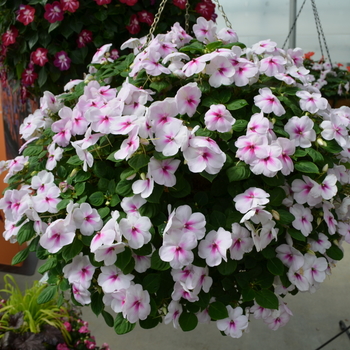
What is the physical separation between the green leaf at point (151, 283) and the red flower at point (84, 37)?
0.95 m

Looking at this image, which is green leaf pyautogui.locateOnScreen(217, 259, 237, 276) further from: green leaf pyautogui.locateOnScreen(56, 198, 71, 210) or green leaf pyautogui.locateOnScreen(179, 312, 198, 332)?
green leaf pyautogui.locateOnScreen(56, 198, 71, 210)

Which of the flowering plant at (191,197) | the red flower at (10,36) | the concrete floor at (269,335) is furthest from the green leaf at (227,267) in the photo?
the concrete floor at (269,335)

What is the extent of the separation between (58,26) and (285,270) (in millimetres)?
1082

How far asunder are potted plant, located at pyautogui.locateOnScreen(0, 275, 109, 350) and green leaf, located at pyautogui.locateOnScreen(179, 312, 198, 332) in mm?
921

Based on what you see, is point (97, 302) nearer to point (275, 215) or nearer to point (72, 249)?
point (72, 249)

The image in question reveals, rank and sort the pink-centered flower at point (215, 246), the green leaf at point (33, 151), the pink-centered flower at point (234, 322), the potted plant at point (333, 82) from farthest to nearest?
the potted plant at point (333, 82) < the green leaf at point (33, 151) < the pink-centered flower at point (234, 322) < the pink-centered flower at point (215, 246)

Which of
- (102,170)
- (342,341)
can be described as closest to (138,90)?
(102,170)

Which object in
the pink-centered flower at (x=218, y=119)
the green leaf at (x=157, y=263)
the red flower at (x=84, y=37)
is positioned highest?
the pink-centered flower at (x=218, y=119)

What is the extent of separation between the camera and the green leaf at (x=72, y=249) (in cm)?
64

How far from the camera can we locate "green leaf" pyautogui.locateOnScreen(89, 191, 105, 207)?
2.21 ft

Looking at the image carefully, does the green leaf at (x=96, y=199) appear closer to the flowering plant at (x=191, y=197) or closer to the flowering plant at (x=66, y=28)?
the flowering plant at (x=191, y=197)

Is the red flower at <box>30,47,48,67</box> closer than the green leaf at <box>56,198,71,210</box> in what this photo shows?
No

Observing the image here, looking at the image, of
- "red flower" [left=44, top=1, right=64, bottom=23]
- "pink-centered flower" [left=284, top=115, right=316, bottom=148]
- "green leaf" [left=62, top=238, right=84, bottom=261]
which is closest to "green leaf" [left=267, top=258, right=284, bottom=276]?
"pink-centered flower" [left=284, top=115, right=316, bottom=148]

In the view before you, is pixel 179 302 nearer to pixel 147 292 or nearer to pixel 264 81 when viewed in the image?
pixel 147 292
